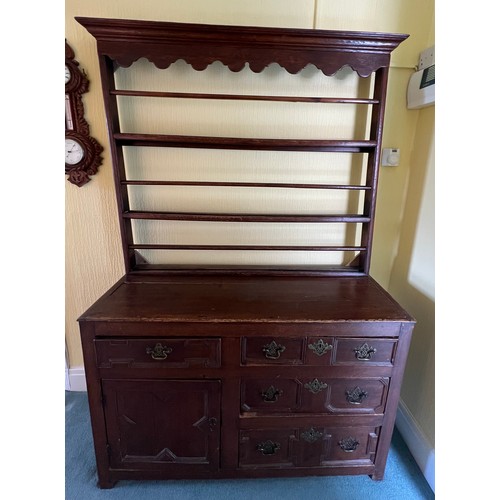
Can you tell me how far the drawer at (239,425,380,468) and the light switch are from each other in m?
1.20

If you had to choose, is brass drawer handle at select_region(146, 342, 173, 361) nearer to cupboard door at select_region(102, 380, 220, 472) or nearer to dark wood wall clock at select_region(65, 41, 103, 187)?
cupboard door at select_region(102, 380, 220, 472)

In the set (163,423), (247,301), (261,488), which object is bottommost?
(261,488)

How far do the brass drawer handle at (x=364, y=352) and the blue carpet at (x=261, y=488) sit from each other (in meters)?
0.64

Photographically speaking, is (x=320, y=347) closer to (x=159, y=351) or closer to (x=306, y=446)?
(x=306, y=446)

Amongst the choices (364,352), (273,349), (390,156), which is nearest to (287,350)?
(273,349)

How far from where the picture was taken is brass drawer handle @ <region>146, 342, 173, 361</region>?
107 cm

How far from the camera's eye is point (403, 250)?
1520mm

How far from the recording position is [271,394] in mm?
1136

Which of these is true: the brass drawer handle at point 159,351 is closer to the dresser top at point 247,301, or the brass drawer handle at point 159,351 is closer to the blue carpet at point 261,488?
the dresser top at point 247,301

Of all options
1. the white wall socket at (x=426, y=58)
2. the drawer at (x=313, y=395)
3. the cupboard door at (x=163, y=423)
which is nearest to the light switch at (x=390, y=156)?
the white wall socket at (x=426, y=58)

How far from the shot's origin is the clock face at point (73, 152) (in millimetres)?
1340

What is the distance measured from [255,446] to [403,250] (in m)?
1.16

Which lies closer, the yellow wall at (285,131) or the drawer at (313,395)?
the drawer at (313,395)

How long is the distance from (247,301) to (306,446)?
644 millimetres
